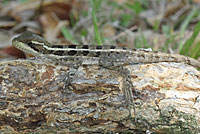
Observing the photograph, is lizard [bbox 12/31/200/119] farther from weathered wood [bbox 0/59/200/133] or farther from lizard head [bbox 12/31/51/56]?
weathered wood [bbox 0/59/200/133]

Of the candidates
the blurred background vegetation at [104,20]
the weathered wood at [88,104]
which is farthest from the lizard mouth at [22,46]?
the blurred background vegetation at [104,20]

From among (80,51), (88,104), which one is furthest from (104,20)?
(88,104)

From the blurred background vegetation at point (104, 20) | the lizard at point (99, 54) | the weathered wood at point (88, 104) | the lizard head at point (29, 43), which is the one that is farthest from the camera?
the blurred background vegetation at point (104, 20)

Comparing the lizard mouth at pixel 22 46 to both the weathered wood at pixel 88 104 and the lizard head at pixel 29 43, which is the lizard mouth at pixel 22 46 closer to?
the lizard head at pixel 29 43

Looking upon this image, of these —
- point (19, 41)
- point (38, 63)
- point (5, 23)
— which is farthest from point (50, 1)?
point (38, 63)

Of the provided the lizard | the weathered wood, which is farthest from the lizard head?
the weathered wood

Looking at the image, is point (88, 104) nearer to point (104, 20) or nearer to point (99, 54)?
point (99, 54)
